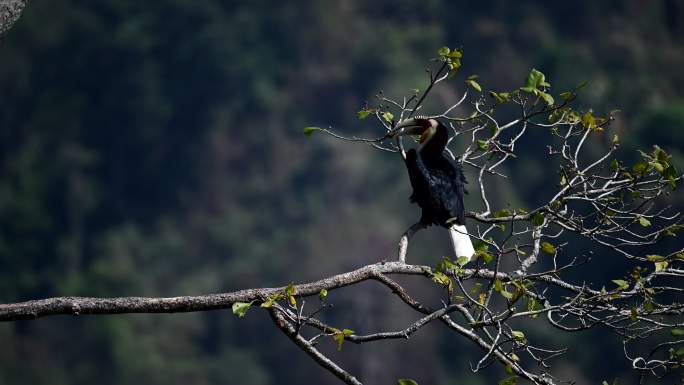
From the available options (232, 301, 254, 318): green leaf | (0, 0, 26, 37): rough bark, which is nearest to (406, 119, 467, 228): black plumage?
(232, 301, 254, 318): green leaf

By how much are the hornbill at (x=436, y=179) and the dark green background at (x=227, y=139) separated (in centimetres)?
2250

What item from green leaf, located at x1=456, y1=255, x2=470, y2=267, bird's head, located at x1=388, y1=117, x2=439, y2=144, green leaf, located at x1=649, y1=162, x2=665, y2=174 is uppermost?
bird's head, located at x1=388, y1=117, x2=439, y2=144

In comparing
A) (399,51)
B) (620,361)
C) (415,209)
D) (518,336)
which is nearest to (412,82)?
(399,51)

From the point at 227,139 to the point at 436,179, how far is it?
101 ft

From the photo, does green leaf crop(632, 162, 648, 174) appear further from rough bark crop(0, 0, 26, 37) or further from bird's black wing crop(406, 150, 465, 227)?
rough bark crop(0, 0, 26, 37)

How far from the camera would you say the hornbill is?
6.10m

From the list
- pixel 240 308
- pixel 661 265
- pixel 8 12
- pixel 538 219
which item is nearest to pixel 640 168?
pixel 661 265

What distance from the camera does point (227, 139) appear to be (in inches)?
1444

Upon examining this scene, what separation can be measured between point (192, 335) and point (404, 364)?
677 centimetres

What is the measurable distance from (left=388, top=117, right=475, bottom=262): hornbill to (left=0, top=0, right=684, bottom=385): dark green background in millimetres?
22500

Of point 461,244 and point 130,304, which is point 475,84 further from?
point 130,304

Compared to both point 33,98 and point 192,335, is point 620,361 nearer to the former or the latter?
point 192,335

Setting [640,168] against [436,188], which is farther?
[436,188]

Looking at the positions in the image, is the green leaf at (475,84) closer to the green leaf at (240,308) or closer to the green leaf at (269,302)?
the green leaf at (269,302)
